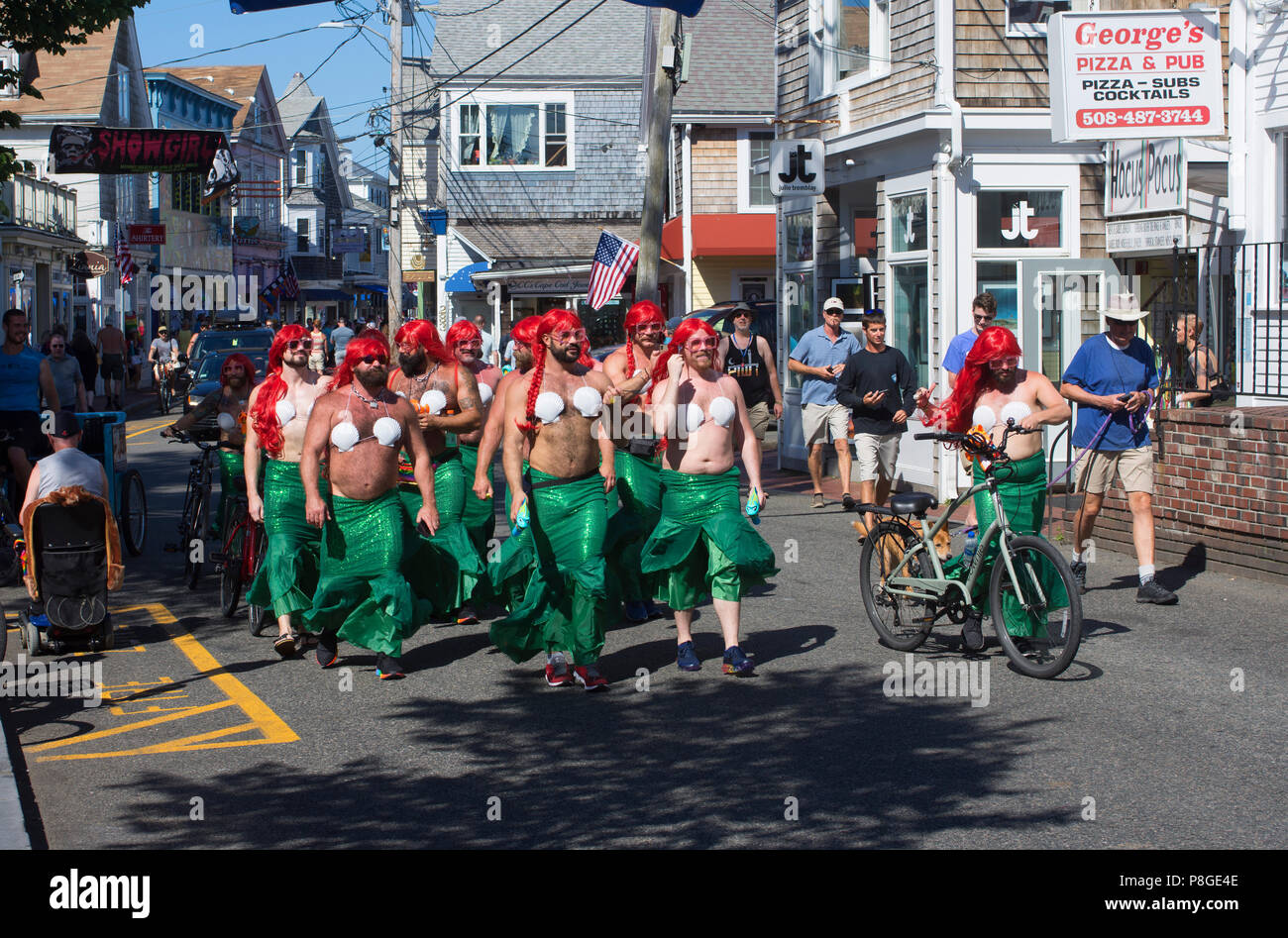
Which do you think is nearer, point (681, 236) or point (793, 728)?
point (793, 728)

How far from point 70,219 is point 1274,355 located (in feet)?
123

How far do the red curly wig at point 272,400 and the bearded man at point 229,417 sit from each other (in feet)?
4.15

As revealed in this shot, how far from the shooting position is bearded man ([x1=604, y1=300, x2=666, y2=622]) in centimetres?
889

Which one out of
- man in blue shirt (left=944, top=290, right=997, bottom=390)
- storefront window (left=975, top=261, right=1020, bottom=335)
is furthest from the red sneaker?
storefront window (left=975, top=261, right=1020, bottom=335)

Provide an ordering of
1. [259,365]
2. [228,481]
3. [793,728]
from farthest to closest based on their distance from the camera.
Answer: [259,365] < [228,481] < [793,728]

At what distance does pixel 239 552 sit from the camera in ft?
33.3

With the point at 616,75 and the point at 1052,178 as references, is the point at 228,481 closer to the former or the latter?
the point at 1052,178

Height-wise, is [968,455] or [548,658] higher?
[968,455]

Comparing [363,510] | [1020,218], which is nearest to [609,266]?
[1020,218]

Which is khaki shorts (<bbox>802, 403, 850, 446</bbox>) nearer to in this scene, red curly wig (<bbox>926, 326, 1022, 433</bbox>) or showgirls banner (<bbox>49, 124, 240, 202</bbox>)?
red curly wig (<bbox>926, 326, 1022, 433</bbox>)

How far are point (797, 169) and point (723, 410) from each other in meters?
10.8

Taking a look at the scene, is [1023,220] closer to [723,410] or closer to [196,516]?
[723,410]

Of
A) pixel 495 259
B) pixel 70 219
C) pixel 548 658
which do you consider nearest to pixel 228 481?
pixel 548 658

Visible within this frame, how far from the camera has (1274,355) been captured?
1342 cm
